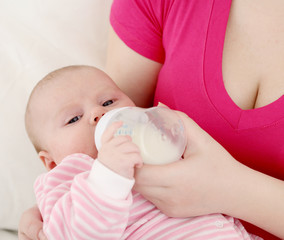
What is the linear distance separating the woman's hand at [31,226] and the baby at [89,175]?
8 cm

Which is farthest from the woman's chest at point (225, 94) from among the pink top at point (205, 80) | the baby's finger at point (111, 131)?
the baby's finger at point (111, 131)

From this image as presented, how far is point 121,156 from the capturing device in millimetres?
802

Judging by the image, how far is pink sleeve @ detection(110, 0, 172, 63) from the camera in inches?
48.1

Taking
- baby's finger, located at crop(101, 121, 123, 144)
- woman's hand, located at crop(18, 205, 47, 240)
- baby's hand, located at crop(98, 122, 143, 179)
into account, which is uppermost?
baby's finger, located at crop(101, 121, 123, 144)

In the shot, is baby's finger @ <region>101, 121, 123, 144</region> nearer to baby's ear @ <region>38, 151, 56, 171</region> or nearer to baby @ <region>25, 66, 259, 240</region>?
baby @ <region>25, 66, 259, 240</region>

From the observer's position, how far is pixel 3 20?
1567mm

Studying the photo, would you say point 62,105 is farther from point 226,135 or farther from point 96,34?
point 96,34

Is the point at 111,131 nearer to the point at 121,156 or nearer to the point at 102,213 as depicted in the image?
the point at 121,156

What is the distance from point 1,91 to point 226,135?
90 centimetres

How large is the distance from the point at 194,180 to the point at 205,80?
1.04 ft

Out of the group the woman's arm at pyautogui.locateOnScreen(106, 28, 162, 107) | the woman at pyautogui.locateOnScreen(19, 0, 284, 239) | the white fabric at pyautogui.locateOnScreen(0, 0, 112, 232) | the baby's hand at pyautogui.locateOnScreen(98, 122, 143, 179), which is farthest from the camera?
the white fabric at pyautogui.locateOnScreen(0, 0, 112, 232)

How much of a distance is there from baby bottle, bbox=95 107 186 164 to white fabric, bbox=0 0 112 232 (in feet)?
2.25

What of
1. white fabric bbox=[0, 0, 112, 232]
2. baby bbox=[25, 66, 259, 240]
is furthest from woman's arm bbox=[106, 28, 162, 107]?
white fabric bbox=[0, 0, 112, 232]

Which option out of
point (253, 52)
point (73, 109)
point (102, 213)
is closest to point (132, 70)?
point (73, 109)
